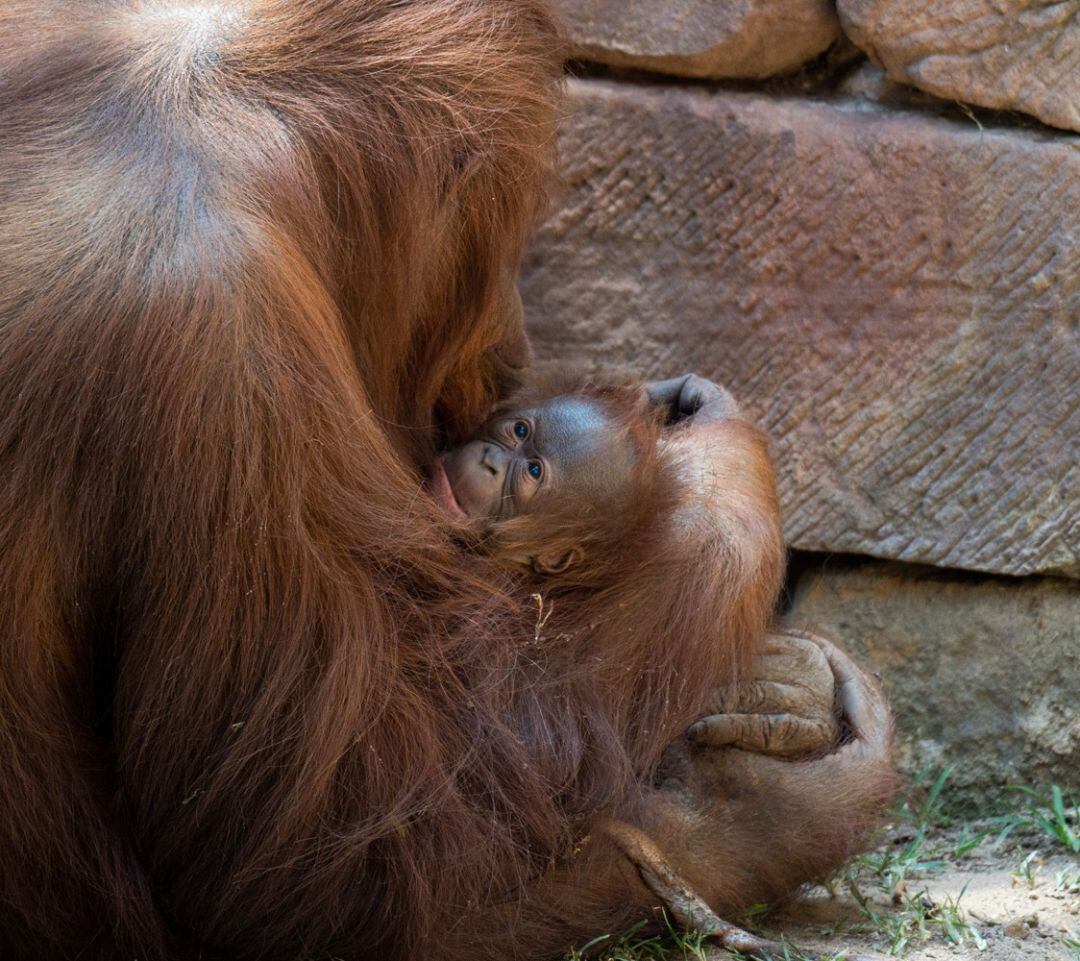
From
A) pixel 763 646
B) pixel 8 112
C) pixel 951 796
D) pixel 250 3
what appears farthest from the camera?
pixel 951 796

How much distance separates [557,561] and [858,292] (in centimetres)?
84

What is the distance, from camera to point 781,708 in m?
2.21

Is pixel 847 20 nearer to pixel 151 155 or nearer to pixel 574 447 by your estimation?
pixel 574 447

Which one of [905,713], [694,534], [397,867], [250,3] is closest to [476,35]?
[250,3]

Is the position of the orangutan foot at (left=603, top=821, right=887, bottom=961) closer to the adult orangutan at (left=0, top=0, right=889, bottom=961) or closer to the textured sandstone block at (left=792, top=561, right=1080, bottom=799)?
the adult orangutan at (left=0, top=0, right=889, bottom=961)

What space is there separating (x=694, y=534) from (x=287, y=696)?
2.08 feet

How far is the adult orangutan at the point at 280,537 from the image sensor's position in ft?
5.28

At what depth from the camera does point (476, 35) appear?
1919 mm

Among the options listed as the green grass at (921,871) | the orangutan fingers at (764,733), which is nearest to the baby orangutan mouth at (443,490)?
the orangutan fingers at (764,733)

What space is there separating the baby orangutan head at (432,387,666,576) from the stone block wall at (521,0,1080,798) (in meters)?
0.54

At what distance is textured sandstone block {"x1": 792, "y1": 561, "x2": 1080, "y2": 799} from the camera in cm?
260

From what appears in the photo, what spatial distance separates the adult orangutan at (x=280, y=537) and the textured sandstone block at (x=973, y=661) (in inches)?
27.5

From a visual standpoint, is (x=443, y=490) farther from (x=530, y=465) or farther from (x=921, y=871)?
(x=921, y=871)

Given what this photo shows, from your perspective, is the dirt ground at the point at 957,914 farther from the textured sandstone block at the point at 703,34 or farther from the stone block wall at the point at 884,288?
the textured sandstone block at the point at 703,34
